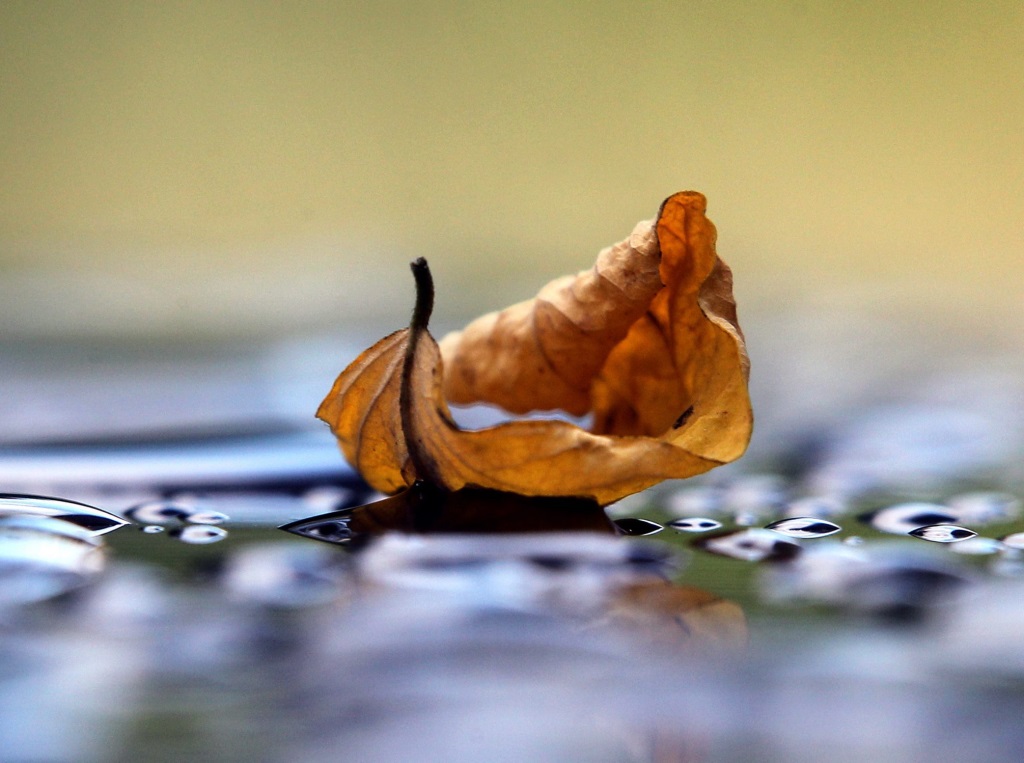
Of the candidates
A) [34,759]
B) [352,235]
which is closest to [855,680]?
[34,759]

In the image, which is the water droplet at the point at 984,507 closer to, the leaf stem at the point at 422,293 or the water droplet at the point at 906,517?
the water droplet at the point at 906,517

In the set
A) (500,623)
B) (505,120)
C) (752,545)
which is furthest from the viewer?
(505,120)

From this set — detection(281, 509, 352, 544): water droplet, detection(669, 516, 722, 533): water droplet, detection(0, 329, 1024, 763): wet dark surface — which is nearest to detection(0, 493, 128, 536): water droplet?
detection(0, 329, 1024, 763): wet dark surface

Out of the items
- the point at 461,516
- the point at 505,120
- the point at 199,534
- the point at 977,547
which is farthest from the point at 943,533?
the point at 505,120

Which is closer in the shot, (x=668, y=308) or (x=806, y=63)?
(x=668, y=308)

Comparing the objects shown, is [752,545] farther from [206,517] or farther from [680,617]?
[206,517]

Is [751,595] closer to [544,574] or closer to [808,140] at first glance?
[544,574]

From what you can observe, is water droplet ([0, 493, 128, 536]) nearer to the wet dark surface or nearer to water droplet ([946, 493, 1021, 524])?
the wet dark surface
